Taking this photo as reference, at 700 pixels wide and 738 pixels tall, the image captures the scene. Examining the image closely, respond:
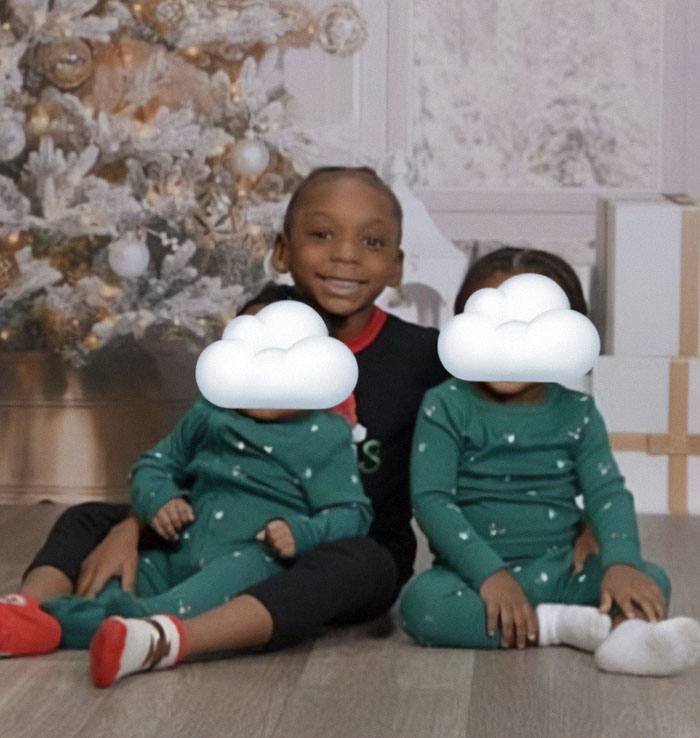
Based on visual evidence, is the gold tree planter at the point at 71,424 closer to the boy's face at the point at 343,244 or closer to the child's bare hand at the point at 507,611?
the boy's face at the point at 343,244

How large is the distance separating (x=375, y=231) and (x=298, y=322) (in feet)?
0.74

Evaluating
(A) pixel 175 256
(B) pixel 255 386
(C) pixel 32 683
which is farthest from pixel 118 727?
(A) pixel 175 256

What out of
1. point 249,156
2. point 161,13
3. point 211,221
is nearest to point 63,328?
point 211,221

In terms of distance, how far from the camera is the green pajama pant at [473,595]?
1478 millimetres

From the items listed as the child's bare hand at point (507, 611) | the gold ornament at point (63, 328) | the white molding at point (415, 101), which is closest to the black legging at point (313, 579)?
the child's bare hand at point (507, 611)

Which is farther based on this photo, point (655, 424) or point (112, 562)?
point (655, 424)

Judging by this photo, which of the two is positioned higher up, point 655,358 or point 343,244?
point 343,244

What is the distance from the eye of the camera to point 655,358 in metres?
2.45

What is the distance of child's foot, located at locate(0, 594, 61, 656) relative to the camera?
1423 millimetres

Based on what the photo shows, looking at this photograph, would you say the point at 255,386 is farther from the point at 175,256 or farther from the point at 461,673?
the point at 175,256

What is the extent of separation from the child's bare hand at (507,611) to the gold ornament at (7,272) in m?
1.17

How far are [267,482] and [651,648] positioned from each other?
1.47ft

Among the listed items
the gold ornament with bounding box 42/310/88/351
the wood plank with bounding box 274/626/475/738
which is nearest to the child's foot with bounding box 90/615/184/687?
the wood plank with bounding box 274/626/475/738

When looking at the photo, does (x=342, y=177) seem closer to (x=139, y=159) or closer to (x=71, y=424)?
(x=139, y=159)
